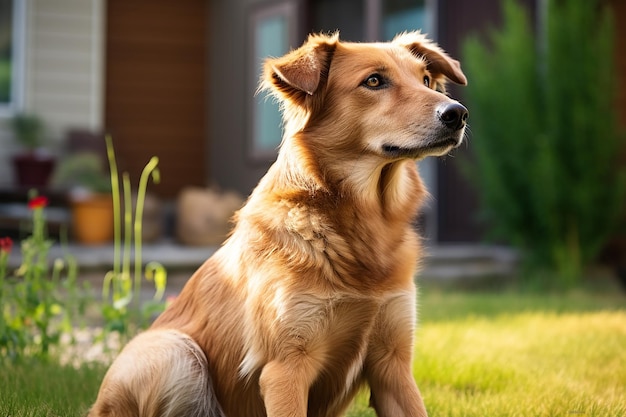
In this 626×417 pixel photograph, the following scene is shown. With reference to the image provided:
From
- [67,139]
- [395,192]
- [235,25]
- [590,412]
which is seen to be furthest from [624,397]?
[235,25]

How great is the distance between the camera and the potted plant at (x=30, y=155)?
9680 mm

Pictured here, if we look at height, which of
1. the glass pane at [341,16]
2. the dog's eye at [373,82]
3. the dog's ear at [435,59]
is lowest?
the dog's eye at [373,82]

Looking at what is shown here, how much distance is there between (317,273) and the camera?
8.38 feet

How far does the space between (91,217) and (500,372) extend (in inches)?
243

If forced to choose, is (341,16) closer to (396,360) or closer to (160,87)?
(160,87)

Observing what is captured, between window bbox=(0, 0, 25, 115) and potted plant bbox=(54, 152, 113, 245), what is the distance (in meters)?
1.62

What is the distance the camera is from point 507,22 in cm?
803

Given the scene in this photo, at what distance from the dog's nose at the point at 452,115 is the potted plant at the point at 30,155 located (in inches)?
312

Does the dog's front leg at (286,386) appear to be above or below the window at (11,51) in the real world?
below

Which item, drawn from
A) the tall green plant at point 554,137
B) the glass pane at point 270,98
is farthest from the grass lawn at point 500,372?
the glass pane at point 270,98

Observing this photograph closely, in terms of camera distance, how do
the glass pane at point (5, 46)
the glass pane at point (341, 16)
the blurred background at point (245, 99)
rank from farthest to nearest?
the glass pane at point (341, 16) < the glass pane at point (5, 46) < the blurred background at point (245, 99)

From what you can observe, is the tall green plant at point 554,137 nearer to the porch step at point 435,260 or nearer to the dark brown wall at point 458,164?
the porch step at point 435,260

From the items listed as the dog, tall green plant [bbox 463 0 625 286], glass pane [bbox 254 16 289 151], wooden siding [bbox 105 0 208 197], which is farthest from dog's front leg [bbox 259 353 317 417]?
wooden siding [bbox 105 0 208 197]

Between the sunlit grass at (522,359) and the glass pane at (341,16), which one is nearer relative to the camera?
the sunlit grass at (522,359)
